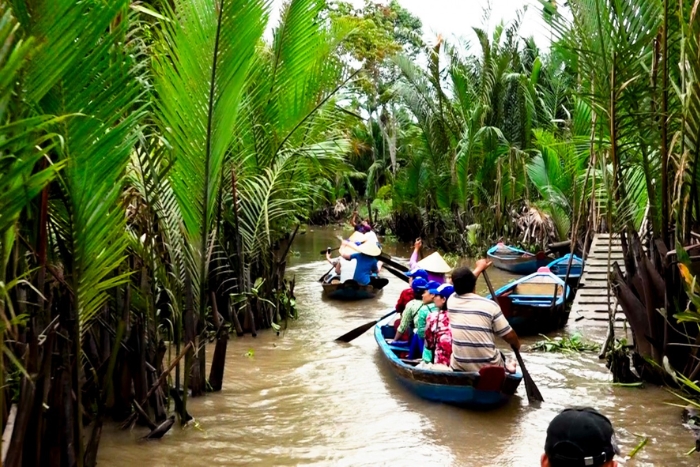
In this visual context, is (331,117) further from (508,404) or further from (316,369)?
(508,404)

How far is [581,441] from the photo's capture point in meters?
1.82

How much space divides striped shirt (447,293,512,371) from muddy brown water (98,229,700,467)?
0.49 metres

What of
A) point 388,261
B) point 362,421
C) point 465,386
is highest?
point 388,261

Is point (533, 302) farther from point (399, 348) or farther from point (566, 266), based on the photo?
point (566, 266)

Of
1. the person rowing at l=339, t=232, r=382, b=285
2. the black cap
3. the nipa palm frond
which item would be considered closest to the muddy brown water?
the nipa palm frond

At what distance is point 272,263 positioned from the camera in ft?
29.6

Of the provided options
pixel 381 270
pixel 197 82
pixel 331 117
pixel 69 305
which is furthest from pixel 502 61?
pixel 69 305

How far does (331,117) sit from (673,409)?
4904mm

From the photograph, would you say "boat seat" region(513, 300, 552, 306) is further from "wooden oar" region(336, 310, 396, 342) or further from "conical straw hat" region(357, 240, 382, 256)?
"conical straw hat" region(357, 240, 382, 256)

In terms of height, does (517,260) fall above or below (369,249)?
below

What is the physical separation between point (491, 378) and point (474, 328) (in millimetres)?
435

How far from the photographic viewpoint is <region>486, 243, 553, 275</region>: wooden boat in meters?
15.5

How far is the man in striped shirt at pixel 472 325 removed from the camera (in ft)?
19.3

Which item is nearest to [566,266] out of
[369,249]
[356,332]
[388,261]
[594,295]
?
[594,295]
